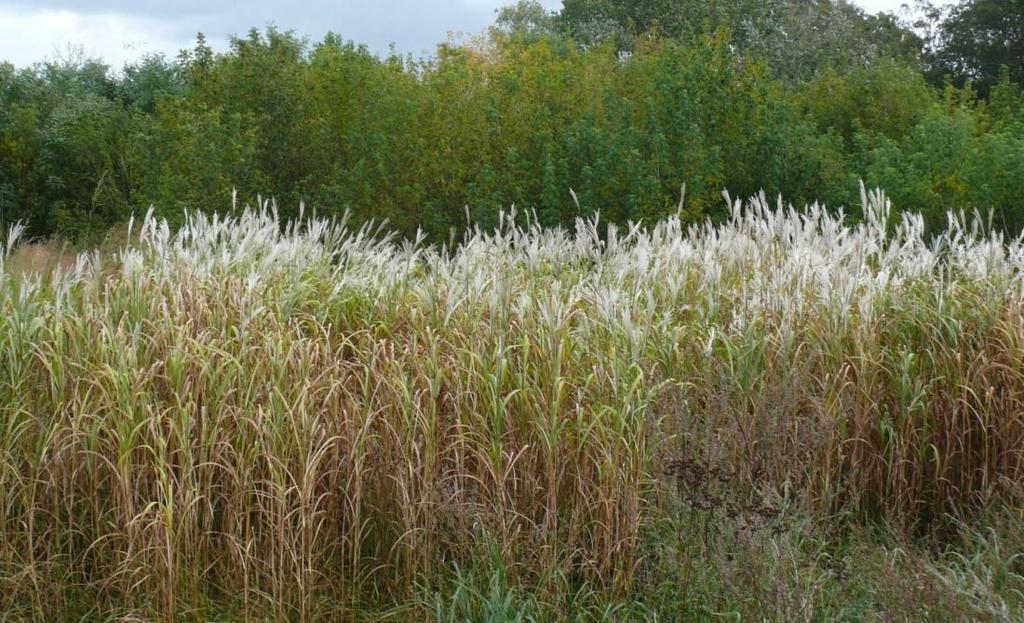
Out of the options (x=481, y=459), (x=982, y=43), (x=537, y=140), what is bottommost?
(x=481, y=459)

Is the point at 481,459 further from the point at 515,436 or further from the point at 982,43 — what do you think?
the point at 982,43

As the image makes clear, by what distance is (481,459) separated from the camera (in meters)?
3.84

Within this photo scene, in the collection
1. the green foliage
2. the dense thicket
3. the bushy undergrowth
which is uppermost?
the green foliage

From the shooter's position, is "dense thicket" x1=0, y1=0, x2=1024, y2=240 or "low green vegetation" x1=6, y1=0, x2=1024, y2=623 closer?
"low green vegetation" x1=6, y1=0, x2=1024, y2=623

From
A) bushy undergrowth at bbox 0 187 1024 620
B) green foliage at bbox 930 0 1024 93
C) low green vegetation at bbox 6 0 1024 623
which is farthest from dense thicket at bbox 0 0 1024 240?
green foliage at bbox 930 0 1024 93

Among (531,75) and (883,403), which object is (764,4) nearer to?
(531,75)

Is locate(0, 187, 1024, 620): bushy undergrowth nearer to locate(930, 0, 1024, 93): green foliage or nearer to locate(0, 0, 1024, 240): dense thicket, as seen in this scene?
locate(0, 0, 1024, 240): dense thicket

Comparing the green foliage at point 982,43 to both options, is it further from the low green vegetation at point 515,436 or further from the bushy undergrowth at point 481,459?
the bushy undergrowth at point 481,459

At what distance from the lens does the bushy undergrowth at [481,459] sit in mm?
3711

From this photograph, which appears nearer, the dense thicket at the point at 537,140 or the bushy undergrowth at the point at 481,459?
the bushy undergrowth at the point at 481,459

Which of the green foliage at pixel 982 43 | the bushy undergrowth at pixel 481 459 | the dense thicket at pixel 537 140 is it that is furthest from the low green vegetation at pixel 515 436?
the green foliage at pixel 982 43

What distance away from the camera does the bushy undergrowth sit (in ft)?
12.2

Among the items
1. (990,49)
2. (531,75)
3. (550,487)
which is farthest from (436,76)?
(990,49)

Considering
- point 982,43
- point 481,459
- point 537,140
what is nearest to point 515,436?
point 481,459
